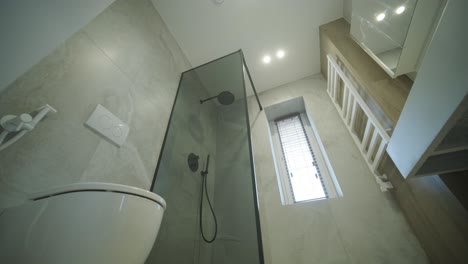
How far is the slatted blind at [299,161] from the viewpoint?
1.65 meters

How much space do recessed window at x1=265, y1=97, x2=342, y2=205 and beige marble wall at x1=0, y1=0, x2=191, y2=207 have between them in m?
1.30

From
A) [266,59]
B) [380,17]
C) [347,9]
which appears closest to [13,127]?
[380,17]

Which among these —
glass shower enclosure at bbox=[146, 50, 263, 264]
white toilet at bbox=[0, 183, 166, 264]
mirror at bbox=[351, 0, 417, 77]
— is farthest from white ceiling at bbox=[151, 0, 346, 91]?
white toilet at bbox=[0, 183, 166, 264]

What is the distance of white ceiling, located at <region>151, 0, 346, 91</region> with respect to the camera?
1667mm

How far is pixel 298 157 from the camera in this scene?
1.93 m

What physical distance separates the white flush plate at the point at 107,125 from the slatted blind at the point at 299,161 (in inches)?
61.3

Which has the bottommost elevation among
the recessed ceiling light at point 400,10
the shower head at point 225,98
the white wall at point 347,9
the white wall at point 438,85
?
the white wall at point 438,85

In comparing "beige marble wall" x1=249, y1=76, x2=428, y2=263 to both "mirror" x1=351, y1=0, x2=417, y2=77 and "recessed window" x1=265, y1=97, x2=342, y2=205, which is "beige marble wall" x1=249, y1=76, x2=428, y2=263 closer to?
"recessed window" x1=265, y1=97, x2=342, y2=205

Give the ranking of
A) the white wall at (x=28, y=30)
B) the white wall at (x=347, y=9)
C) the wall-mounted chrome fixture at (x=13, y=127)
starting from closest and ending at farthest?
1. the white wall at (x=28, y=30)
2. the wall-mounted chrome fixture at (x=13, y=127)
3. the white wall at (x=347, y=9)

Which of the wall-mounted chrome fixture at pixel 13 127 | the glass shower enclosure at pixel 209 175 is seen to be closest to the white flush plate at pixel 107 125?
the wall-mounted chrome fixture at pixel 13 127

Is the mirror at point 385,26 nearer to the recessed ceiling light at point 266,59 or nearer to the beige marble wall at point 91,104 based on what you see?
the recessed ceiling light at point 266,59

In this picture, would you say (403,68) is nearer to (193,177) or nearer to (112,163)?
(193,177)

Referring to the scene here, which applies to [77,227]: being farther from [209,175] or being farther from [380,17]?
[380,17]

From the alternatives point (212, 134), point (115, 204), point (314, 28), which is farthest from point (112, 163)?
point (314, 28)
